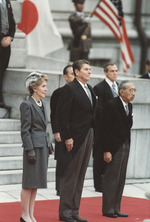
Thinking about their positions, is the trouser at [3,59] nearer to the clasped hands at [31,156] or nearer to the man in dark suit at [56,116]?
the man in dark suit at [56,116]

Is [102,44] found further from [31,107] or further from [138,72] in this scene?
[31,107]

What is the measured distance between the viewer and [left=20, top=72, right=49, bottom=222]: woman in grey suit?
9344 millimetres

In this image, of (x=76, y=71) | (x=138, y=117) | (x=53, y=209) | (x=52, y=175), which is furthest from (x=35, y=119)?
(x=138, y=117)

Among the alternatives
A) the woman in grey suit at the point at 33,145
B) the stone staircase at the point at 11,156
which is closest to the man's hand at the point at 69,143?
the woman in grey suit at the point at 33,145

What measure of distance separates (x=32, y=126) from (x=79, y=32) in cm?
929

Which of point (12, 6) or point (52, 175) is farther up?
point (12, 6)

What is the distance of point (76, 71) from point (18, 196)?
2.31 meters

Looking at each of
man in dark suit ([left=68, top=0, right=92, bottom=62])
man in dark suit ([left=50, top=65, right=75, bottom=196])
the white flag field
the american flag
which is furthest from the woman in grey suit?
man in dark suit ([left=68, top=0, right=92, bottom=62])

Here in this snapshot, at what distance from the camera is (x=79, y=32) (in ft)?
60.7

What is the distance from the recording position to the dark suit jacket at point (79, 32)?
60.1ft

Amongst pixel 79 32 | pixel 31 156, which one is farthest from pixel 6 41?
pixel 79 32

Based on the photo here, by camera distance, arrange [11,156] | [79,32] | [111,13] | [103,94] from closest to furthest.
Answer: [103,94] < [11,156] < [111,13] < [79,32]

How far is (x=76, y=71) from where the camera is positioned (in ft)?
32.6

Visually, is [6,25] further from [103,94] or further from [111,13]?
[111,13]
